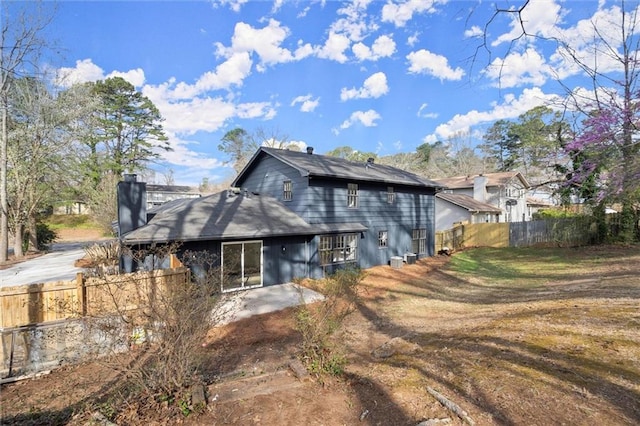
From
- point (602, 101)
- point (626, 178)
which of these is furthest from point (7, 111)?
point (626, 178)

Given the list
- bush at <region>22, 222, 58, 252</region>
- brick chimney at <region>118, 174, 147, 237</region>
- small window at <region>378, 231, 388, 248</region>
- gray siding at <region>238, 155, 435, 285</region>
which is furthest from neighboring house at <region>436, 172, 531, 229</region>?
bush at <region>22, 222, 58, 252</region>

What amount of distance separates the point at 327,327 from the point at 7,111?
22.6 meters

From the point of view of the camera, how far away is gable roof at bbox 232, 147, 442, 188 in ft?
41.1

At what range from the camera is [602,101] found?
22.2 ft

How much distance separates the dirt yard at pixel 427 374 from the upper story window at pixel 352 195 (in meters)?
6.03

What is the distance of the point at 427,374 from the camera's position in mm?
4340

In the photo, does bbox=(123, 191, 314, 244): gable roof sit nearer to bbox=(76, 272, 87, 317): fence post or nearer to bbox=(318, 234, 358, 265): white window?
bbox=(318, 234, 358, 265): white window

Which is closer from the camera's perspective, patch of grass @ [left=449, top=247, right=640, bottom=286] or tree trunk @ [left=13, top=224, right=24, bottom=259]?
patch of grass @ [left=449, top=247, right=640, bottom=286]

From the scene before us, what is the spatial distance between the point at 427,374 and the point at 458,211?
74.0 ft

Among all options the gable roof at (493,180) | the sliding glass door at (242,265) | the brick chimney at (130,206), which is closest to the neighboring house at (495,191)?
the gable roof at (493,180)

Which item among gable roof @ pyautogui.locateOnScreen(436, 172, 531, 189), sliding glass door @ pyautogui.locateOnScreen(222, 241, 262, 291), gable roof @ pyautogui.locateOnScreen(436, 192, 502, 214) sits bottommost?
sliding glass door @ pyautogui.locateOnScreen(222, 241, 262, 291)

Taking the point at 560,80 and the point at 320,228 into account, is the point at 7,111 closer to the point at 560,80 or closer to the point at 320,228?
the point at 320,228

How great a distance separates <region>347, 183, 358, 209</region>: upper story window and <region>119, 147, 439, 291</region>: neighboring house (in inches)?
1.8

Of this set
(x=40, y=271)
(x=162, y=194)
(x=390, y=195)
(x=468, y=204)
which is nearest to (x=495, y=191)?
(x=468, y=204)
